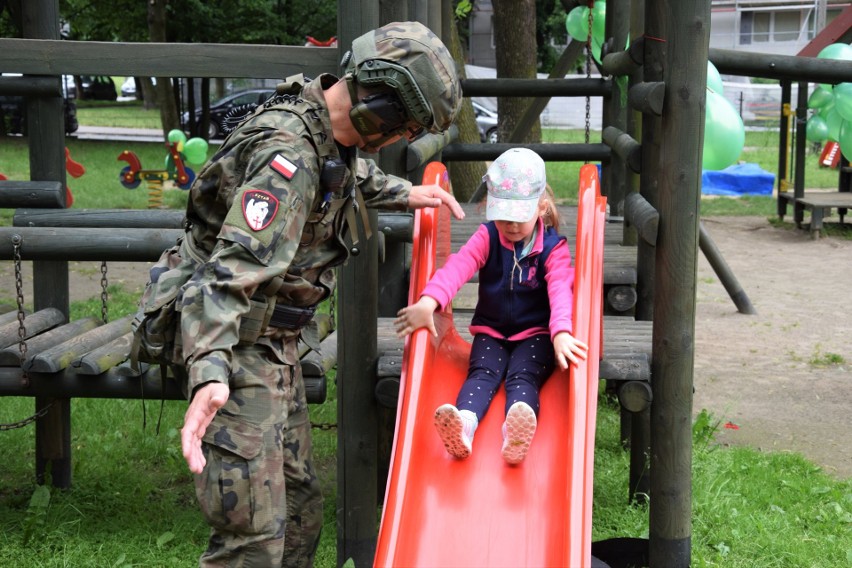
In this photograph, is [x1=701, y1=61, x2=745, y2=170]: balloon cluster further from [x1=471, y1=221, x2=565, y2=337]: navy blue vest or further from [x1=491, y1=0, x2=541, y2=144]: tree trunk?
[x1=491, y1=0, x2=541, y2=144]: tree trunk

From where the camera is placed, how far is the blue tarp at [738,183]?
17.2 m

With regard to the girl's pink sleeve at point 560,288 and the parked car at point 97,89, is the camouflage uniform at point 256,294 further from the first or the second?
the parked car at point 97,89

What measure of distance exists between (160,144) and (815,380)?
2132 cm

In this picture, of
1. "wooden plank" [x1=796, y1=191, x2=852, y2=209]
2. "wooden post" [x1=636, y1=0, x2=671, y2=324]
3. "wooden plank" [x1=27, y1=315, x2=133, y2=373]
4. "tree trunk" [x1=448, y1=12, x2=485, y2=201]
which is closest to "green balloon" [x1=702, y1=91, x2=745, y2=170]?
"wooden post" [x1=636, y1=0, x2=671, y2=324]

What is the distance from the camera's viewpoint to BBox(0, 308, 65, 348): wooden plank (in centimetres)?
438

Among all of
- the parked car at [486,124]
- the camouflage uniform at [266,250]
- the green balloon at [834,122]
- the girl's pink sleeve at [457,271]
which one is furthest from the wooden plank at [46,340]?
the parked car at [486,124]

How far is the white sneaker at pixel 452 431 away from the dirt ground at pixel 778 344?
2775mm

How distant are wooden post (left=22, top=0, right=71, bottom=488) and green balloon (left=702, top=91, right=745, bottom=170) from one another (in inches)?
145

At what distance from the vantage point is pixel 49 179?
482 cm

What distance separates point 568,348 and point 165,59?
1893 mm

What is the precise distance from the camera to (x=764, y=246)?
12.5 meters

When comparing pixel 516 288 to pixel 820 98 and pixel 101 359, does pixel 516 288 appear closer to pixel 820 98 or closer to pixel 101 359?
pixel 101 359

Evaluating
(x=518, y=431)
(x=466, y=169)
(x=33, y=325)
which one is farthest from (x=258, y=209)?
(x=466, y=169)

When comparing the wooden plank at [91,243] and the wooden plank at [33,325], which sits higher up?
the wooden plank at [91,243]
